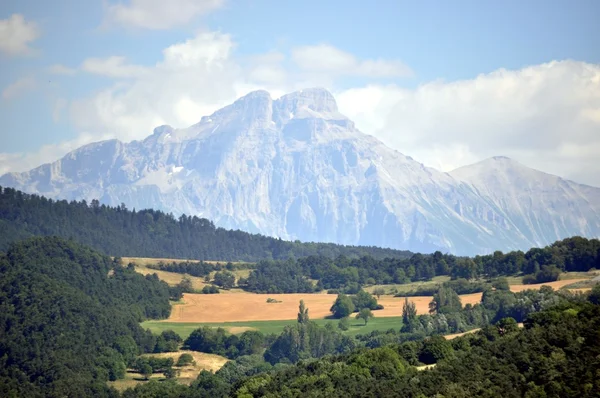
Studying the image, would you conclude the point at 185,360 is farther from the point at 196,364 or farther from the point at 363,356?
the point at 363,356

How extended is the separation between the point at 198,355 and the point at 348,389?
86900 millimetres

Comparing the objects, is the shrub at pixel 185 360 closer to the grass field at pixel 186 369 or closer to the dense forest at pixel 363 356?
the grass field at pixel 186 369

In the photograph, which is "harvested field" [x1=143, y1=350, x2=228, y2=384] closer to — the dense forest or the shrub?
the shrub

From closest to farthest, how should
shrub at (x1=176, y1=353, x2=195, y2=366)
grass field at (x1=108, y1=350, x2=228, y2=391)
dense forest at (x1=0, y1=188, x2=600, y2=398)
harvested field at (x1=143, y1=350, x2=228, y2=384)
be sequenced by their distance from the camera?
dense forest at (x1=0, y1=188, x2=600, y2=398) → grass field at (x1=108, y1=350, x2=228, y2=391) → harvested field at (x1=143, y1=350, x2=228, y2=384) → shrub at (x1=176, y1=353, x2=195, y2=366)

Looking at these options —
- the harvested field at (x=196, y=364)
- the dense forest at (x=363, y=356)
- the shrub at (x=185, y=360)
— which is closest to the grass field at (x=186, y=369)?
the harvested field at (x=196, y=364)

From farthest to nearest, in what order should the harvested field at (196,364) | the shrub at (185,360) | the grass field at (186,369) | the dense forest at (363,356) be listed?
1. the shrub at (185,360)
2. the harvested field at (196,364)
3. the grass field at (186,369)
4. the dense forest at (363,356)

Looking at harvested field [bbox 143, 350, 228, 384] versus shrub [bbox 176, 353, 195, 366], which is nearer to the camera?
harvested field [bbox 143, 350, 228, 384]

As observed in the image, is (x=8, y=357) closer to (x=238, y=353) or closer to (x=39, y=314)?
(x=39, y=314)

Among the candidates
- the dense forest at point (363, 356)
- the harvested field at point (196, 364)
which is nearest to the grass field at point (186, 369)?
the harvested field at point (196, 364)

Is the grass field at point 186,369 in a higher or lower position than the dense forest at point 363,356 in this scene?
lower

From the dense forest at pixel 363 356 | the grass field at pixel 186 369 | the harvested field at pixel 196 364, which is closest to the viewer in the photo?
the dense forest at pixel 363 356

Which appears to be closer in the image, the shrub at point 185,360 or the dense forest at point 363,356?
the dense forest at point 363,356

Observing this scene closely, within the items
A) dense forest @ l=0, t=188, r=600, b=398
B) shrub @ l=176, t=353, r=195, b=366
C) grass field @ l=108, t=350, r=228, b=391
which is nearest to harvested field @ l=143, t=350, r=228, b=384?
grass field @ l=108, t=350, r=228, b=391

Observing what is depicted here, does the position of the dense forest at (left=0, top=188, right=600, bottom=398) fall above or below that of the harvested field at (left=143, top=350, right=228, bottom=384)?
above
